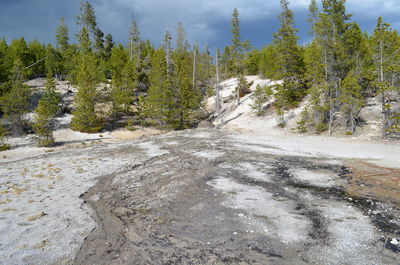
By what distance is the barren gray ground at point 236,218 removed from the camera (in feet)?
18.9

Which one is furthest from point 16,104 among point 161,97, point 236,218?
point 236,218

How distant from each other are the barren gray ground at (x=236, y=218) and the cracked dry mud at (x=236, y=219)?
2 centimetres

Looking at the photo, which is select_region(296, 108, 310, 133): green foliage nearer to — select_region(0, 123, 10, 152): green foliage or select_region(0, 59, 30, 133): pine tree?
select_region(0, 123, 10, 152): green foliage

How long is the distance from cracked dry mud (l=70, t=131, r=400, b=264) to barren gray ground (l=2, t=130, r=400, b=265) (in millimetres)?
24

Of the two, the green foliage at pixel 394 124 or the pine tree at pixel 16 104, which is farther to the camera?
the pine tree at pixel 16 104

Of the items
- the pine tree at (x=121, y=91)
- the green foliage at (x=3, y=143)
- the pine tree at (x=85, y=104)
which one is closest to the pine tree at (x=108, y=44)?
the pine tree at (x=121, y=91)

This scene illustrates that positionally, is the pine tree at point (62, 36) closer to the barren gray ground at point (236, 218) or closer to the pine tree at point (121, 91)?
the pine tree at point (121, 91)

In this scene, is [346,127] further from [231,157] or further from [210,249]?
[210,249]

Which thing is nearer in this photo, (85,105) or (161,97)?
(85,105)

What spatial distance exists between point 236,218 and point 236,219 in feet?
0.22

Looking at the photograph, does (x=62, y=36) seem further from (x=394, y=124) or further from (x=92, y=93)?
(x=394, y=124)

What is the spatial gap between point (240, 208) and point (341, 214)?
3093 millimetres

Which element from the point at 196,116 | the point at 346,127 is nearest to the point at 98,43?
A: the point at 196,116

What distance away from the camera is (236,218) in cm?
771
